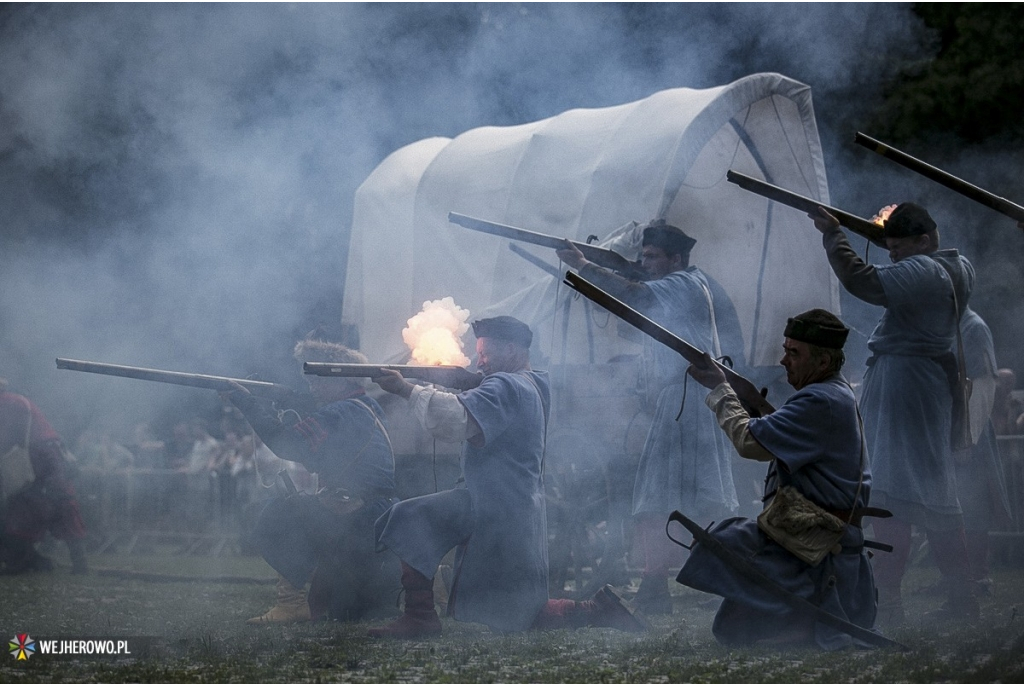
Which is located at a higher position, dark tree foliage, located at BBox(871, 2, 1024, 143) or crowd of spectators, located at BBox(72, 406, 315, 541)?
dark tree foliage, located at BBox(871, 2, 1024, 143)

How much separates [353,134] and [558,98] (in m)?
1.85

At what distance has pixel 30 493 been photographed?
941 cm

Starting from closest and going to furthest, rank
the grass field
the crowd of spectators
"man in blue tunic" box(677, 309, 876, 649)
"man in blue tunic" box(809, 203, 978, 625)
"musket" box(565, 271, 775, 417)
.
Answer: the grass field
"man in blue tunic" box(677, 309, 876, 649)
"musket" box(565, 271, 775, 417)
"man in blue tunic" box(809, 203, 978, 625)
the crowd of spectators

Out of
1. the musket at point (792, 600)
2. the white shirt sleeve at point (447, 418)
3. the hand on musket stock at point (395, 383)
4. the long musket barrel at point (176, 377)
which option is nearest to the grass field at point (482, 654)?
the musket at point (792, 600)

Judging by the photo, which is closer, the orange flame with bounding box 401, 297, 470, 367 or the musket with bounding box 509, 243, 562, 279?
the orange flame with bounding box 401, 297, 470, 367

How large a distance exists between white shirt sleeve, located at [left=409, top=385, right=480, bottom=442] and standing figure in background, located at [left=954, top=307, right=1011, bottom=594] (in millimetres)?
2480

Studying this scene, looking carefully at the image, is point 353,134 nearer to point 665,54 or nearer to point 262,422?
point 665,54

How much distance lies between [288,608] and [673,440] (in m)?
2.26

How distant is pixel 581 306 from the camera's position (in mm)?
7500

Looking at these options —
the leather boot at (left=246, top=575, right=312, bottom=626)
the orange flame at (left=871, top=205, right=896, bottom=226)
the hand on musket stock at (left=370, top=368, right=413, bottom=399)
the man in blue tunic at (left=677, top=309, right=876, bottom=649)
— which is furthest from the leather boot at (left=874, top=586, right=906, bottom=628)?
the leather boot at (left=246, top=575, right=312, bottom=626)

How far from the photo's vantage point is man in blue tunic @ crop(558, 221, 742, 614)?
613 cm

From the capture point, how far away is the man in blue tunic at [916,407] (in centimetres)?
527

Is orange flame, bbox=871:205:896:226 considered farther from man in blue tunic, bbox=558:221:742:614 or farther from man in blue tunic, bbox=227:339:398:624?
man in blue tunic, bbox=227:339:398:624

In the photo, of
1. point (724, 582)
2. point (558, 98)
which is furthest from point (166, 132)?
point (724, 582)
